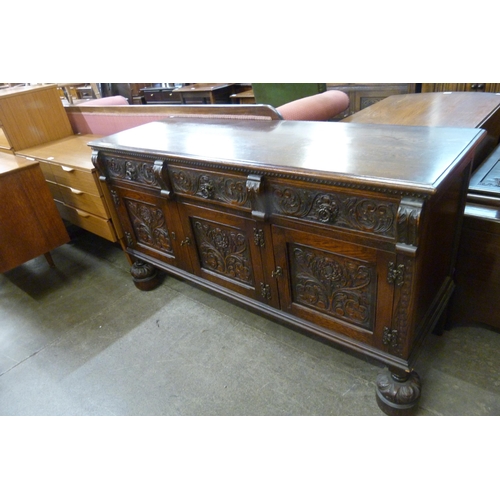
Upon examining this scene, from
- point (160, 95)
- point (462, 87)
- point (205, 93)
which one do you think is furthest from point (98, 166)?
point (160, 95)

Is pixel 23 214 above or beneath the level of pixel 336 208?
beneath

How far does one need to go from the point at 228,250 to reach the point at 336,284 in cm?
42

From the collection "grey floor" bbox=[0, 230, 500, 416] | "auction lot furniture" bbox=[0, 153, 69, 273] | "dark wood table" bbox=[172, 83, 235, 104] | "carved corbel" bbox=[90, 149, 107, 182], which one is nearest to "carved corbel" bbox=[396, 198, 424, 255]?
"grey floor" bbox=[0, 230, 500, 416]

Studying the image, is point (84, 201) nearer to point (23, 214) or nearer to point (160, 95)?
point (23, 214)

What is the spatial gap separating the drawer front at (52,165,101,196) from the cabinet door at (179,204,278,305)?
0.62 metres

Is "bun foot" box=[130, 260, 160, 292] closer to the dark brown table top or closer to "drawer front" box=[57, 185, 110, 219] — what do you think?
"drawer front" box=[57, 185, 110, 219]

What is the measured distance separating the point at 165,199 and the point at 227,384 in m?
0.71

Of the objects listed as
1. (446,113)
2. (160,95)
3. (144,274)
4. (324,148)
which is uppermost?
(324,148)

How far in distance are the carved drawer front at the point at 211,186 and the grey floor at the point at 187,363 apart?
61 centimetres

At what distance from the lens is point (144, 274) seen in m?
1.85

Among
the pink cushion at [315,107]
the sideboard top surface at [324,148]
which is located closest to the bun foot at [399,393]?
the sideboard top surface at [324,148]

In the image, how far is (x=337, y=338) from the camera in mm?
1195

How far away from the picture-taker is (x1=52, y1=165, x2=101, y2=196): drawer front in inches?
69.6

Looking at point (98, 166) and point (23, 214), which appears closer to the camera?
point (98, 166)
